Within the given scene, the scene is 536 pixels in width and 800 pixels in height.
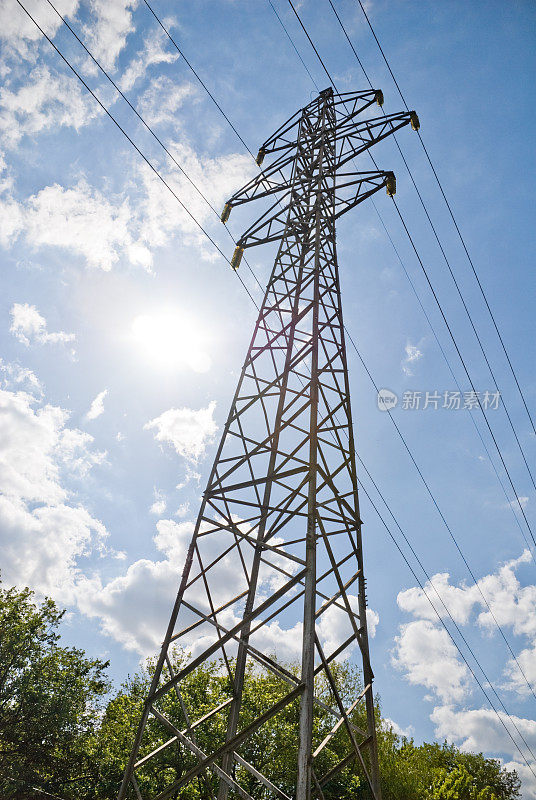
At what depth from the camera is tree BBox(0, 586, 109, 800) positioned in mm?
20719

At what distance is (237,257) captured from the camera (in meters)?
11.2

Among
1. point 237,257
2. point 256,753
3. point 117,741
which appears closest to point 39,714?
point 117,741

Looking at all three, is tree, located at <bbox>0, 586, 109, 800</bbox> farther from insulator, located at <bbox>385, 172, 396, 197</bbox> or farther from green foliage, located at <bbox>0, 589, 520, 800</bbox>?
insulator, located at <bbox>385, 172, 396, 197</bbox>

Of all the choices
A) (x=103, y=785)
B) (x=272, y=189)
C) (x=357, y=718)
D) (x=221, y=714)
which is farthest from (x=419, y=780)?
(x=272, y=189)

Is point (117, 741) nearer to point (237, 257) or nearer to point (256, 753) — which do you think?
point (256, 753)

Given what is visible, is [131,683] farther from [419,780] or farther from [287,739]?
[419,780]

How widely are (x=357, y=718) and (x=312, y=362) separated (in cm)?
2758

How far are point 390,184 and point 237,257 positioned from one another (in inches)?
156

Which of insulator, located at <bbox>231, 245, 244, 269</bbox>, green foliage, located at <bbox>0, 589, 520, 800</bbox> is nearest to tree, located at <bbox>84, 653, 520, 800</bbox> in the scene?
green foliage, located at <bbox>0, 589, 520, 800</bbox>

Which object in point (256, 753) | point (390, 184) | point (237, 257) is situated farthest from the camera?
point (256, 753)

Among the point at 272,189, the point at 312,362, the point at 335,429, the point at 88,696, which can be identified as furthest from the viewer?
the point at 88,696

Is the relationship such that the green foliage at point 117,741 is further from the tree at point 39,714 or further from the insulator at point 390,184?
the insulator at point 390,184

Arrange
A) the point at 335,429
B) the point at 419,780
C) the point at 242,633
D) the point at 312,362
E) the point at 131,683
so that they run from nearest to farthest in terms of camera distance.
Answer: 1. the point at 242,633
2. the point at 312,362
3. the point at 335,429
4. the point at 419,780
5. the point at 131,683

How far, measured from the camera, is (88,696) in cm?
2434
